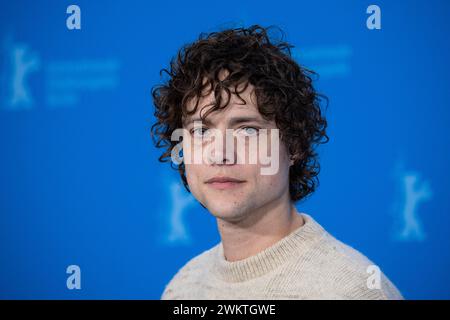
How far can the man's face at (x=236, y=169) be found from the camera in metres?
1.71

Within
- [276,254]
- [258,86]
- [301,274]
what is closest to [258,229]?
[276,254]

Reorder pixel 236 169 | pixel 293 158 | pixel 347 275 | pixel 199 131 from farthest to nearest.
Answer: pixel 293 158 → pixel 199 131 → pixel 236 169 → pixel 347 275

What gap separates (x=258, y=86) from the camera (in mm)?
1795

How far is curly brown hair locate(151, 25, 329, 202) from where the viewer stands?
5.92ft

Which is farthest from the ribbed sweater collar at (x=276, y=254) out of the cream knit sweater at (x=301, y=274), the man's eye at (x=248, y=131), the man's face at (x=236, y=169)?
the man's eye at (x=248, y=131)

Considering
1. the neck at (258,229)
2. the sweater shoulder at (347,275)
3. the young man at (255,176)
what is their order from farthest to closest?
the neck at (258,229) → the young man at (255,176) → the sweater shoulder at (347,275)

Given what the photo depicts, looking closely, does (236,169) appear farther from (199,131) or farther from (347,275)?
(347,275)

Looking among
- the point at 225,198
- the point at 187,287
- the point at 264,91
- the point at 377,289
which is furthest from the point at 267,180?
the point at 187,287

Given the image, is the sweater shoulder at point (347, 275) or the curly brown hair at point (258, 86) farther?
the curly brown hair at point (258, 86)

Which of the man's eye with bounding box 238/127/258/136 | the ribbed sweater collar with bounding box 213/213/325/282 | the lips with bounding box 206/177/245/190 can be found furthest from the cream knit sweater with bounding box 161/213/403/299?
the man's eye with bounding box 238/127/258/136

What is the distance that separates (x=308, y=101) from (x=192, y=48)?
0.46 m

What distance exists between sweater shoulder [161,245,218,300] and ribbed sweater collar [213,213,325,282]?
0.29 metres

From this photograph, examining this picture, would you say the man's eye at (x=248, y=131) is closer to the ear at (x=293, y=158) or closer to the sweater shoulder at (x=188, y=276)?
the ear at (x=293, y=158)

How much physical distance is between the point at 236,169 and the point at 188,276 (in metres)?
0.63
